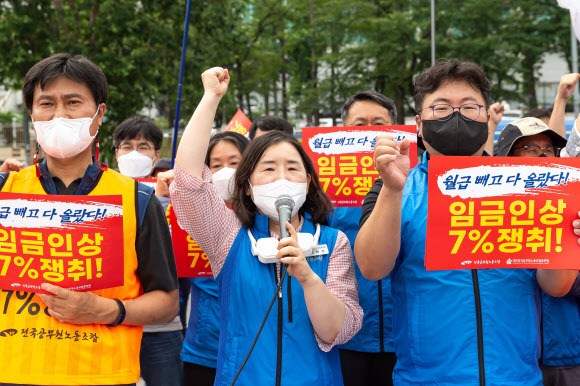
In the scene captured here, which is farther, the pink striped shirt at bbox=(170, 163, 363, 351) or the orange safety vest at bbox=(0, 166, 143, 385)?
the pink striped shirt at bbox=(170, 163, 363, 351)

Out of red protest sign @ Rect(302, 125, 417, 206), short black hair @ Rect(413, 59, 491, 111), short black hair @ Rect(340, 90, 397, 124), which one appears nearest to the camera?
short black hair @ Rect(413, 59, 491, 111)

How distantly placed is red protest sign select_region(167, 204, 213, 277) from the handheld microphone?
96 centimetres

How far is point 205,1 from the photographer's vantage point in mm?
17000

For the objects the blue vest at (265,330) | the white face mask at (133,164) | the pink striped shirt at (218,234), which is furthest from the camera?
the white face mask at (133,164)

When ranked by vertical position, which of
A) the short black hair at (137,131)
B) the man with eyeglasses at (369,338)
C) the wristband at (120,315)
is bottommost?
the man with eyeglasses at (369,338)

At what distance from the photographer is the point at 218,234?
8.73 feet

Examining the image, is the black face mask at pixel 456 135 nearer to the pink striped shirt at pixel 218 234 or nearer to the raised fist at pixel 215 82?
the pink striped shirt at pixel 218 234

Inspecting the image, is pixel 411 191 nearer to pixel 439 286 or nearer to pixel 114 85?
pixel 439 286

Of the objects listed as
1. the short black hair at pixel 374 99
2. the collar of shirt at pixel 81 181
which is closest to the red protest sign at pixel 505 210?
the collar of shirt at pixel 81 181

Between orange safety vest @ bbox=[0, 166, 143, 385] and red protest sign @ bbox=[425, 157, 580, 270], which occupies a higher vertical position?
red protest sign @ bbox=[425, 157, 580, 270]

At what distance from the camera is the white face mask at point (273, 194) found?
2.68 meters

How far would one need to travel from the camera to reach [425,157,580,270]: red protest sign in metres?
2.34

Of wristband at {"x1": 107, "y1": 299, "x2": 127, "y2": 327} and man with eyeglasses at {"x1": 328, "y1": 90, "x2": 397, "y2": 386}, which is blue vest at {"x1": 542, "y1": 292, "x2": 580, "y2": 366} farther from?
wristband at {"x1": 107, "y1": 299, "x2": 127, "y2": 327}

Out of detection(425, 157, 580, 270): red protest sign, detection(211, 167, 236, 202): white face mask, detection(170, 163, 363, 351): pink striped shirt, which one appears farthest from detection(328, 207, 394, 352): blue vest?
detection(425, 157, 580, 270): red protest sign
